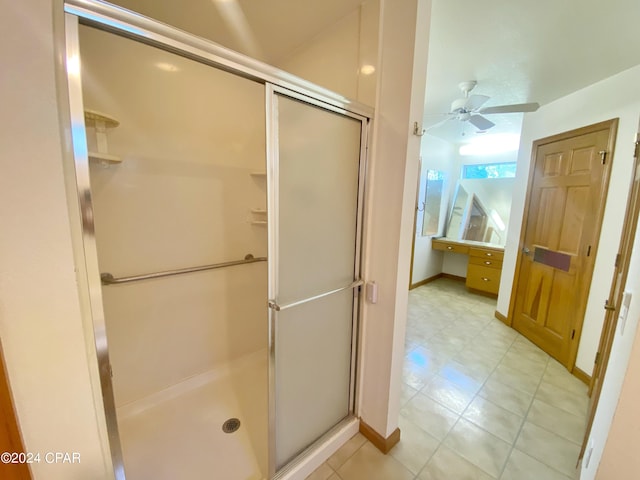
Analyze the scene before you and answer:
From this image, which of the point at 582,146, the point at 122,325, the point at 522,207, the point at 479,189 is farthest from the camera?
the point at 479,189

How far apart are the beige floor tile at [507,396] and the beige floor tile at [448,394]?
0.14 m

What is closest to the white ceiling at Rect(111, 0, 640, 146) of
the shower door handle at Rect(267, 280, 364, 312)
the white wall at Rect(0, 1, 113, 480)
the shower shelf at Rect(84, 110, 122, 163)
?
the shower shelf at Rect(84, 110, 122, 163)

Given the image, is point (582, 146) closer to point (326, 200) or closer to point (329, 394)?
point (326, 200)

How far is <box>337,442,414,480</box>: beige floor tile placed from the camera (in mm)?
1368

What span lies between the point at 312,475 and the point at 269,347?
842 millimetres

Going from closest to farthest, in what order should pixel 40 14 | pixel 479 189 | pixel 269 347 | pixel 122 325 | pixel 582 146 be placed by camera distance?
pixel 40 14, pixel 269 347, pixel 122 325, pixel 582 146, pixel 479 189

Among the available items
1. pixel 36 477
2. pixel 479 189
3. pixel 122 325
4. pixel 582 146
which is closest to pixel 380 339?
pixel 36 477

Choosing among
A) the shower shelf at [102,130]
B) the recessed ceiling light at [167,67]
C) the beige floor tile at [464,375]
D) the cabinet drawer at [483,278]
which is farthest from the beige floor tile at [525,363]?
the recessed ceiling light at [167,67]

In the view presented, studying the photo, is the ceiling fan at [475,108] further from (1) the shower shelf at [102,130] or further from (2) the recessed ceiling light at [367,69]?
(1) the shower shelf at [102,130]

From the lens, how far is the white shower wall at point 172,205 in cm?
156

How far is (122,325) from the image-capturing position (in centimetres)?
168

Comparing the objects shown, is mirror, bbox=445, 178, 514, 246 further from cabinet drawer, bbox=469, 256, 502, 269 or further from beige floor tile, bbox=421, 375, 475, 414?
beige floor tile, bbox=421, 375, 475, 414

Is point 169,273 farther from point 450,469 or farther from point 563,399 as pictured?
point 563,399

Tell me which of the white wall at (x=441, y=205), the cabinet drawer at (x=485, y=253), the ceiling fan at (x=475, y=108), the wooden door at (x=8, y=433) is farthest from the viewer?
the white wall at (x=441, y=205)
